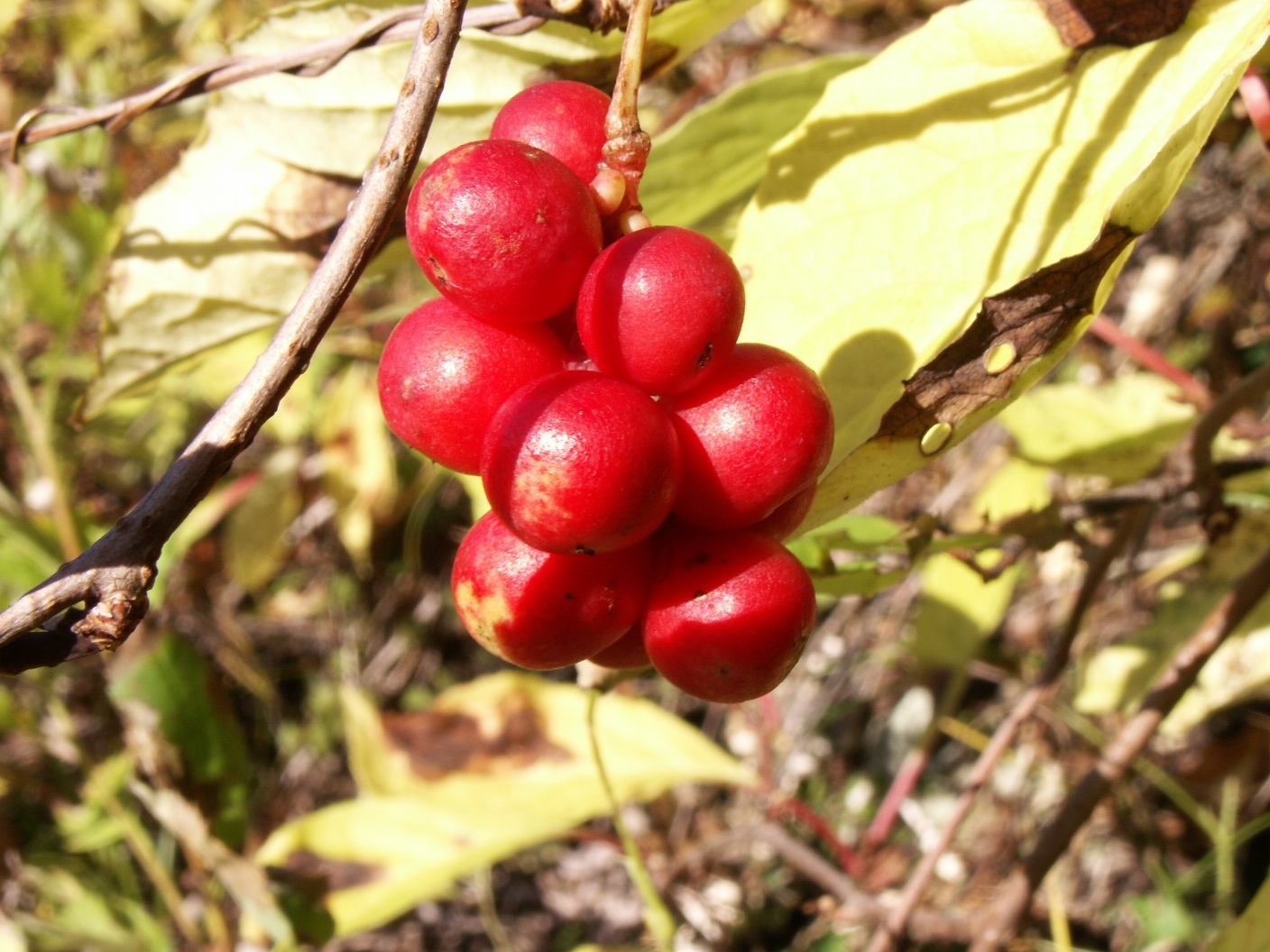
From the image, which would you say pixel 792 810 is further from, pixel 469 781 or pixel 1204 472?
pixel 1204 472

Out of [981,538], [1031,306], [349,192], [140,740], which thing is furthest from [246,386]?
[140,740]

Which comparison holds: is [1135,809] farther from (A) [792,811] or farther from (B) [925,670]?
(A) [792,811]

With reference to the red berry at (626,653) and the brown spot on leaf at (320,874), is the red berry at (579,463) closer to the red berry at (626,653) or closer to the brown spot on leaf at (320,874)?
the red berry at (626,653)

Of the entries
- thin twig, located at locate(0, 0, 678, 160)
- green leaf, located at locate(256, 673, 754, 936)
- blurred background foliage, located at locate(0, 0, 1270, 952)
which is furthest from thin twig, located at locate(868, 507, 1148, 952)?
thin twig, located at locate(0, 0, 678, 160)

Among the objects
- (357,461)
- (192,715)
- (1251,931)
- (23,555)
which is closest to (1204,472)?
(1251,931)

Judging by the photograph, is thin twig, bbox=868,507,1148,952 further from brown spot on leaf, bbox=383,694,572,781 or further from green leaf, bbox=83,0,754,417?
green leaf, bbox=83,0,754,417

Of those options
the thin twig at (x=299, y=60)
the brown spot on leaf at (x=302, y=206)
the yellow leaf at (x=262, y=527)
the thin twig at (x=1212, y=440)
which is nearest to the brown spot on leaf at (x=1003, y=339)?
the thin twig at (x=299, y=60)
